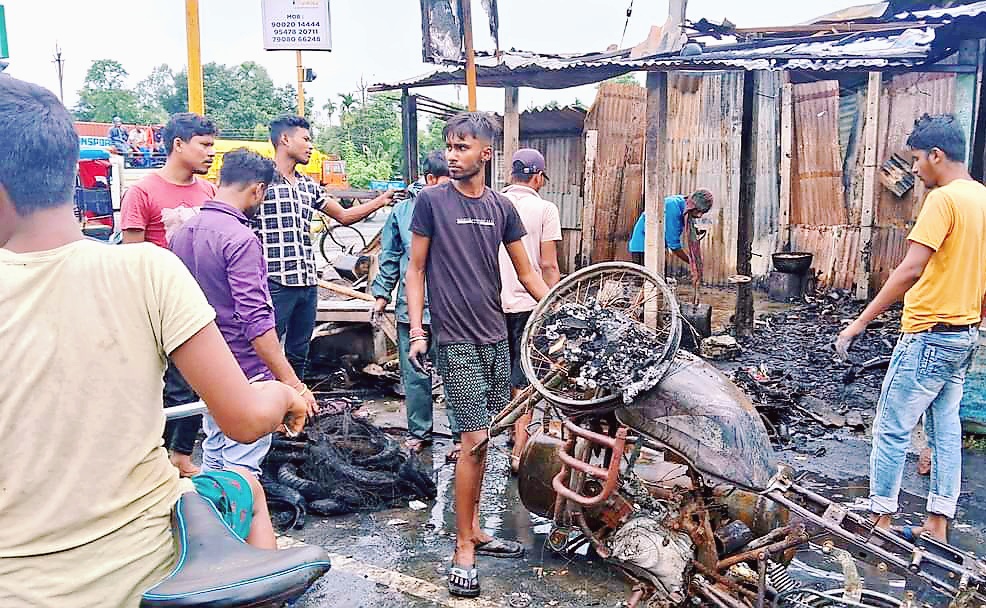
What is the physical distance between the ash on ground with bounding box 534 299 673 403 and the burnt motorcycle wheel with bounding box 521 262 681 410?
0.03 metres

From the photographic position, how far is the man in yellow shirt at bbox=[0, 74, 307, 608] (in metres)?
1.68

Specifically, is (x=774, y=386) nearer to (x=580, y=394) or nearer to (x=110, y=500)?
(x=580, y=394)

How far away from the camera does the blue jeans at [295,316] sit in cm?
517

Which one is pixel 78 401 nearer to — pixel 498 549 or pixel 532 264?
pixel 498 549

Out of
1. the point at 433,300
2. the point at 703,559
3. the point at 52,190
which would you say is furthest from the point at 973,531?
the point at 52,190

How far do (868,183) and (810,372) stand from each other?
4625 mm

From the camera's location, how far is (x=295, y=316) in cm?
543

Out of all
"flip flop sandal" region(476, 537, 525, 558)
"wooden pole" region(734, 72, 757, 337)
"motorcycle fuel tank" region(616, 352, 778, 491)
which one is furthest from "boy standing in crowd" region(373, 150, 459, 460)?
"wooden pole" region(734, 72, 757, 337)

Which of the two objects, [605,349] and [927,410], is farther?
[927,410]

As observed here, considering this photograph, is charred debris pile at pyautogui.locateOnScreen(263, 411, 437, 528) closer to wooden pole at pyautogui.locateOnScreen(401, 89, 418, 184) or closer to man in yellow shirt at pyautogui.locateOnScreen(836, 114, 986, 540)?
man in yellow shirt at pyautogui.locateOnScreen(836, 114, 986, 540)

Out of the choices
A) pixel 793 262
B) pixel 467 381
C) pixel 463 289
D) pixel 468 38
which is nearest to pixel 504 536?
pixel 467 381

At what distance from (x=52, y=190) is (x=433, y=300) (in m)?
2.36

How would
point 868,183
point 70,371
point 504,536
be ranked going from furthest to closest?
point 868,183 < point 504,536 < point 70,371

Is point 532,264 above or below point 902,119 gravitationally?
below
